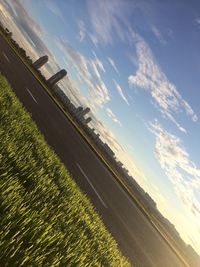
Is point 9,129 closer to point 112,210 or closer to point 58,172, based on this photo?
point 58,172

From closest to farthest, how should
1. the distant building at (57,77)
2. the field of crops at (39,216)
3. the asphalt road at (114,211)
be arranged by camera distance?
the field of crops at (39,216) → the asphalt road at (114,211) → the distant building at (57,77)

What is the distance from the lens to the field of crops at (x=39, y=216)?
4102mm

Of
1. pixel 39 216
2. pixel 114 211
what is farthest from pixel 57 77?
pixel 39 216

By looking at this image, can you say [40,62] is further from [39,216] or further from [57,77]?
[39,216]

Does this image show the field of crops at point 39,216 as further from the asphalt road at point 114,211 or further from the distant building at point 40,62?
the distant building at point 40,62

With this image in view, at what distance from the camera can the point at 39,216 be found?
16.9ft

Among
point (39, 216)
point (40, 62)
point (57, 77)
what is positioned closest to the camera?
point (39, 216)

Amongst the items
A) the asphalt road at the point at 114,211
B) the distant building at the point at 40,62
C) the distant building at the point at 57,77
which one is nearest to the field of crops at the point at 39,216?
the asphalt road at the point at 114,211

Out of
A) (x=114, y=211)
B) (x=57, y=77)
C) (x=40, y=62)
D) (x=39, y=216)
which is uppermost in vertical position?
(x=40, y=62)

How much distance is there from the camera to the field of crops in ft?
13.5

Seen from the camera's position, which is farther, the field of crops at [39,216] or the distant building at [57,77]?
the distant building at [57,77]

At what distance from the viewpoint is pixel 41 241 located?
4465 millimetres

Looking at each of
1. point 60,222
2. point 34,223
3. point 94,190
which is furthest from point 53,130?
point 34,223

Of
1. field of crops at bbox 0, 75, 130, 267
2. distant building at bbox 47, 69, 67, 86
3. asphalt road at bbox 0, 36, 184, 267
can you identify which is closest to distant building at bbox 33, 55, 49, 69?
distant building at bbox 47, 69, 67, 86
